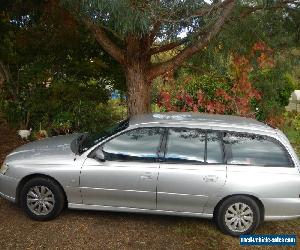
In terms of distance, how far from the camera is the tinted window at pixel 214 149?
5.72 metres

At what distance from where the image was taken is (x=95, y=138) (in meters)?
6.14

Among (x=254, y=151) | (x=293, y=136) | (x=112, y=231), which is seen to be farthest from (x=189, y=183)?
(x=293, y=136)

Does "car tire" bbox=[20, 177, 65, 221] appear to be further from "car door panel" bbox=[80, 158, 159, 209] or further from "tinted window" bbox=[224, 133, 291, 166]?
"tinted window" bbox=[224, 133, 291, 166]

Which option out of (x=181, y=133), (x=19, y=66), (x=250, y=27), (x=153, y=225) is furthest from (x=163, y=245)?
(x=19, y=66)

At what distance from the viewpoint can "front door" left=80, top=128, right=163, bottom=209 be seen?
18.6 ft

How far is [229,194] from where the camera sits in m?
5.67

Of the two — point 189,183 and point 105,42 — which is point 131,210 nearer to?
point 189,183

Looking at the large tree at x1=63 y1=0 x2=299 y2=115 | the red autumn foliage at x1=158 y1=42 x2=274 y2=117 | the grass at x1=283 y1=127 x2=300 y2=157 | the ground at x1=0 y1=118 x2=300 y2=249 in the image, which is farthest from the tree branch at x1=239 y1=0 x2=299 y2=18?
the grass at x1=283 y1=127 x2=300 y2=157

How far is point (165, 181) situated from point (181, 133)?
2.42ft

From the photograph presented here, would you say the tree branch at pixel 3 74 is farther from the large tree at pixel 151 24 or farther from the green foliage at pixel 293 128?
the green foliage at pixel 293 128

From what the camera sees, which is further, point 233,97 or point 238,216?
point 233,97

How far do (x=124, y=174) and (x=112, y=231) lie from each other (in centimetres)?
86

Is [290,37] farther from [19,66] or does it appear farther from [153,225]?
[19,66]

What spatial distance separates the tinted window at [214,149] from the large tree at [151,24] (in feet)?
6.16
